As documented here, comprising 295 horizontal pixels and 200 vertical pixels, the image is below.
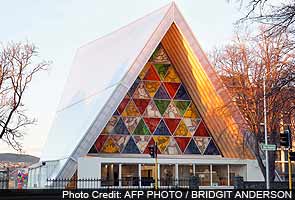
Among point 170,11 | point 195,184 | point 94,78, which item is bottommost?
point 195,184

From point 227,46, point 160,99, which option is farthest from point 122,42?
point 227,46

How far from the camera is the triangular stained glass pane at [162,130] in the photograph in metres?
37.7

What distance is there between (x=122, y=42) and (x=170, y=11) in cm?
832

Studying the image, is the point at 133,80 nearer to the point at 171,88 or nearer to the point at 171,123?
the point at 171,88

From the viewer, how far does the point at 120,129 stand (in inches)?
1448

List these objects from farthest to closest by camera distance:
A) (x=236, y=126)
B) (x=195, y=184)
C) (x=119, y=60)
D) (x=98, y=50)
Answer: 1. (x=98, y=50)
2. (x=119, y=60)
3. (x=236, y=126)
4. (x=195, y=184)

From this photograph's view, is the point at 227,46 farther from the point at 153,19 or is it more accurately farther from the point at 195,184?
the point at 195,184

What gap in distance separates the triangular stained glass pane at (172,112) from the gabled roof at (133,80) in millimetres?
1639

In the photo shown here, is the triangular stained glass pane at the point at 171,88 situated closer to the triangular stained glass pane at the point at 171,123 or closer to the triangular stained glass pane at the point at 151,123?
the triangular stained glass pane at the point at 171,123

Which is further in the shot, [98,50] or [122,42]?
[98,50]

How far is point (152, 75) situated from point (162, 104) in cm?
231

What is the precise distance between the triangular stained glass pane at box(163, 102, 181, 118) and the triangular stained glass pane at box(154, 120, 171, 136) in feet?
2.33

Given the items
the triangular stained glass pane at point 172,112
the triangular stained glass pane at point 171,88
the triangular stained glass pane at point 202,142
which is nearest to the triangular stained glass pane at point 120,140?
the triangular stained glass pane at point 172,112

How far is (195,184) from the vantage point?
3334 cm
